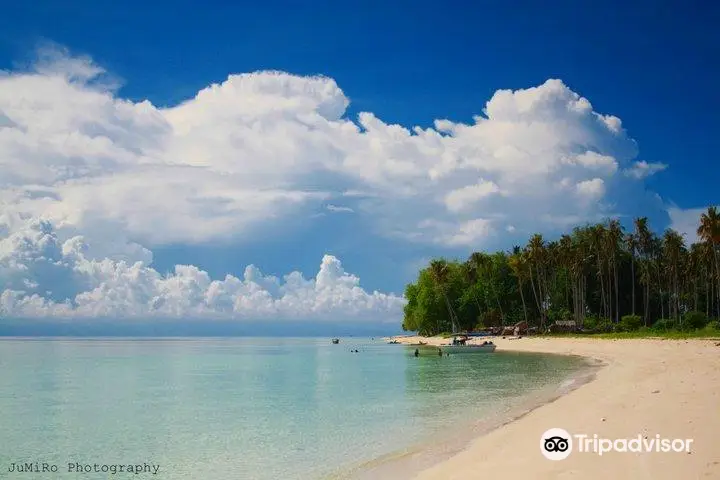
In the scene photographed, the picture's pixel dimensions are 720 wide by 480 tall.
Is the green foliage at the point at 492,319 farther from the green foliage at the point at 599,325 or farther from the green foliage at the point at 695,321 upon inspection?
the green foliage at the point at 695,321

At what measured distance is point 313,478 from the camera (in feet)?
51.2

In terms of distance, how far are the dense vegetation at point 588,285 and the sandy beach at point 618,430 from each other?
5000 cm

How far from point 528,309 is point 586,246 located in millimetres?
19434

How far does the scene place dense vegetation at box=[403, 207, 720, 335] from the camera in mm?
89688

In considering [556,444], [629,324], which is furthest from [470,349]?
[556,444]

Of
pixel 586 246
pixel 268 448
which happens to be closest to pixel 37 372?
pixel 268 448

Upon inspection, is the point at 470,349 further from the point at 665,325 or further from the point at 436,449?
the point at 436,449

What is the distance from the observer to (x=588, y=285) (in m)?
111

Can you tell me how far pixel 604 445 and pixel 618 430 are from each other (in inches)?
72.7

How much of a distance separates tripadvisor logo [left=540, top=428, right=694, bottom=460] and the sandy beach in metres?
0.21

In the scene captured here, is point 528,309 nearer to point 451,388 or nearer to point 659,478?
point 451,388

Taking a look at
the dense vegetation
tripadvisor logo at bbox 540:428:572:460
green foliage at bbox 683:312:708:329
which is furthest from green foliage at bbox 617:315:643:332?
tripadvisor logo at bbox 540:428:572:460

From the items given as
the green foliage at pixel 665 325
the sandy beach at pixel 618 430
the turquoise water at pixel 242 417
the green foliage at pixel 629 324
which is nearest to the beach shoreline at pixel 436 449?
the sandy beach at pixel 618 430

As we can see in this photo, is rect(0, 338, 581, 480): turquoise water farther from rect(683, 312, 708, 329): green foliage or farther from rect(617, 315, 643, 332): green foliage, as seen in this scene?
rect(617, 315, 643, 332): green foliage
